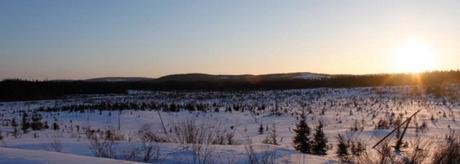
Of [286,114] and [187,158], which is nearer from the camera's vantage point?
[187,158]

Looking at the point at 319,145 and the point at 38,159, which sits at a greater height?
the point at 38,159

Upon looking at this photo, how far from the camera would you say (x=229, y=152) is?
5.31 meters

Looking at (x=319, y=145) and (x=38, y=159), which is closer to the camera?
(x=38, y=159)

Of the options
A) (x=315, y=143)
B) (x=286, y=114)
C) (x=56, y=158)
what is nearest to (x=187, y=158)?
(x=56, y=158)

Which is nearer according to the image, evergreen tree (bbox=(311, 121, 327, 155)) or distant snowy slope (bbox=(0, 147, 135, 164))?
distant snowy slope (bbox=(0, 147, 135, 164))

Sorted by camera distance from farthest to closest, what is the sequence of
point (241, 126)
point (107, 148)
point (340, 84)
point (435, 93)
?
point (340, 84) < point (435, 93) < point (241, 126) < point (107, 148)

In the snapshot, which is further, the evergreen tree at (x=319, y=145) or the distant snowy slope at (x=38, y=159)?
the evergreen tree at (x=319, y=145)

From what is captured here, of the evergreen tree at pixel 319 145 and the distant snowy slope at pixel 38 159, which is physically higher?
the distant snowy slope at pixel 38 159

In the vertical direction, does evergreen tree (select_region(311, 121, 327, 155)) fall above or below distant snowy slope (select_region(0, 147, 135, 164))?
below

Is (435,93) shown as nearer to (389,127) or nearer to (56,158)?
(389,127)

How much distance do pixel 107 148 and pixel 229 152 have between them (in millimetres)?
1392

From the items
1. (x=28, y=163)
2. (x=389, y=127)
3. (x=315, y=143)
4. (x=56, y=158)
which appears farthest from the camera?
(x=389, y=127)

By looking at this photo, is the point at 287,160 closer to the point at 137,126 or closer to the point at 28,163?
the point at 28,163

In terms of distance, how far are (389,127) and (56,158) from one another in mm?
9894
